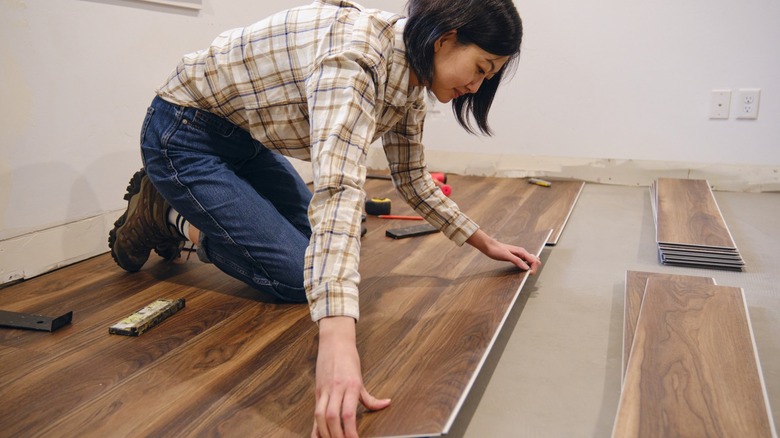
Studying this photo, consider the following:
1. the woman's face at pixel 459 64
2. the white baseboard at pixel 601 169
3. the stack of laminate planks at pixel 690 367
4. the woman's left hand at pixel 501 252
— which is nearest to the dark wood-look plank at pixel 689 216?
the white baseboard at pixel 601 169

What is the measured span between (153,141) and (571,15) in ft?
8.66

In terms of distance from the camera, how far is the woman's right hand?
0.95 metres

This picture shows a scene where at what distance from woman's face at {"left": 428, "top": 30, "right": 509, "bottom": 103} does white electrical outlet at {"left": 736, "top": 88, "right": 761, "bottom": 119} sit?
2.51 metres

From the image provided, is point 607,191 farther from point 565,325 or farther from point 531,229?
point 565,325

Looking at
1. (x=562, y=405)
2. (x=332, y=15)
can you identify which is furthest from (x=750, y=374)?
(x=332, y=15)

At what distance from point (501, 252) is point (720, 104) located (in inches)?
86.2

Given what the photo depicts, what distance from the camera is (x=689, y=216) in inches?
103

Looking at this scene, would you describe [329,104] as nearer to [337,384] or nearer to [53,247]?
[337,384]

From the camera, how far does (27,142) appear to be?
2070mm

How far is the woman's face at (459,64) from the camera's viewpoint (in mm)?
1295

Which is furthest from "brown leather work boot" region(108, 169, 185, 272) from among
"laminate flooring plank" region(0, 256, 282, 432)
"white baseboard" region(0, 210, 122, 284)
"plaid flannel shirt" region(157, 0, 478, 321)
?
"plaid flannel shirt" region(157, 0, 478, 321)

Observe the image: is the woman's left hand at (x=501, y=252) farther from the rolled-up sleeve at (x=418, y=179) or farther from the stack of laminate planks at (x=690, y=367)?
the stack of laminate planks at (x=690, y=367)

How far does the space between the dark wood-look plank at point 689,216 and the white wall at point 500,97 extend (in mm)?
365

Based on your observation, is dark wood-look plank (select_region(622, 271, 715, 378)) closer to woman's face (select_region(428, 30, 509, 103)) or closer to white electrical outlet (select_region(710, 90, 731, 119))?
woman's face (select_region(428, 30, 509, 103))
